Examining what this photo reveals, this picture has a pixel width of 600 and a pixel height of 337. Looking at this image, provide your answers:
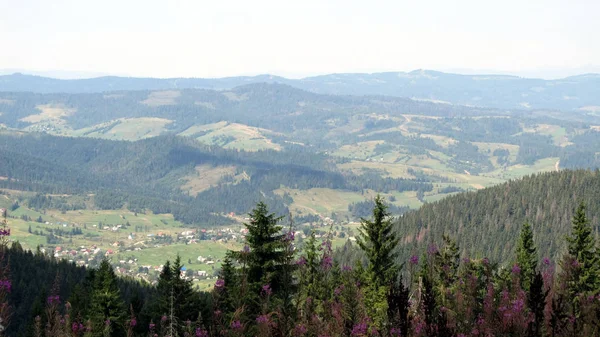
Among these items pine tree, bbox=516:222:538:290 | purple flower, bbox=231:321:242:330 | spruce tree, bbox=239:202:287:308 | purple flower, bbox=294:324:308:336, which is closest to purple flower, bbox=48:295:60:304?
purple flower, bbox=231:321:242:330

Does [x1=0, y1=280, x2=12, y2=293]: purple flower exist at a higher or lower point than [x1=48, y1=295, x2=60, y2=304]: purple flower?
higher

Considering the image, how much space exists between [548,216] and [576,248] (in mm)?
131313

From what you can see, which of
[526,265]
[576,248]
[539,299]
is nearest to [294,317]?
[539,299]

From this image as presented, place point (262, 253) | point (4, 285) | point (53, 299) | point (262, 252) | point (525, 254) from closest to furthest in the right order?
point (4, 285) → point (53, 299) → point (262, 252) → point (262, 253) → point (525, 254)

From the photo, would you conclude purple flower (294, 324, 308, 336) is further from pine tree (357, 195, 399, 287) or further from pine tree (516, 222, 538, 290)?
pine tree (516, 222, 538, 290)

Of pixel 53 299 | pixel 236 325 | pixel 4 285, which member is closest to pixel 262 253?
pixel 53 299

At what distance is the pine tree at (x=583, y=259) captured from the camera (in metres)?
54.9

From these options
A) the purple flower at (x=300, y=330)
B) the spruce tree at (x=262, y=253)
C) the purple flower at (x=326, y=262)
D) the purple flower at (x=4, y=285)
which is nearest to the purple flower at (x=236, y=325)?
the purple flower at (x=300, y=330)

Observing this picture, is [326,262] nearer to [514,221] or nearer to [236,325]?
[236,325]

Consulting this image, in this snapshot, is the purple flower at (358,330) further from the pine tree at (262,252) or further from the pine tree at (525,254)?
the pine tree at (525,254)

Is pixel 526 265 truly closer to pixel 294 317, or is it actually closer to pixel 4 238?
pixel 294 317

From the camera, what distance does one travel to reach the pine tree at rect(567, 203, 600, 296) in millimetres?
54875

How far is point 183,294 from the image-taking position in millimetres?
48969

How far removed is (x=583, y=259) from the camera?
2275 inches
